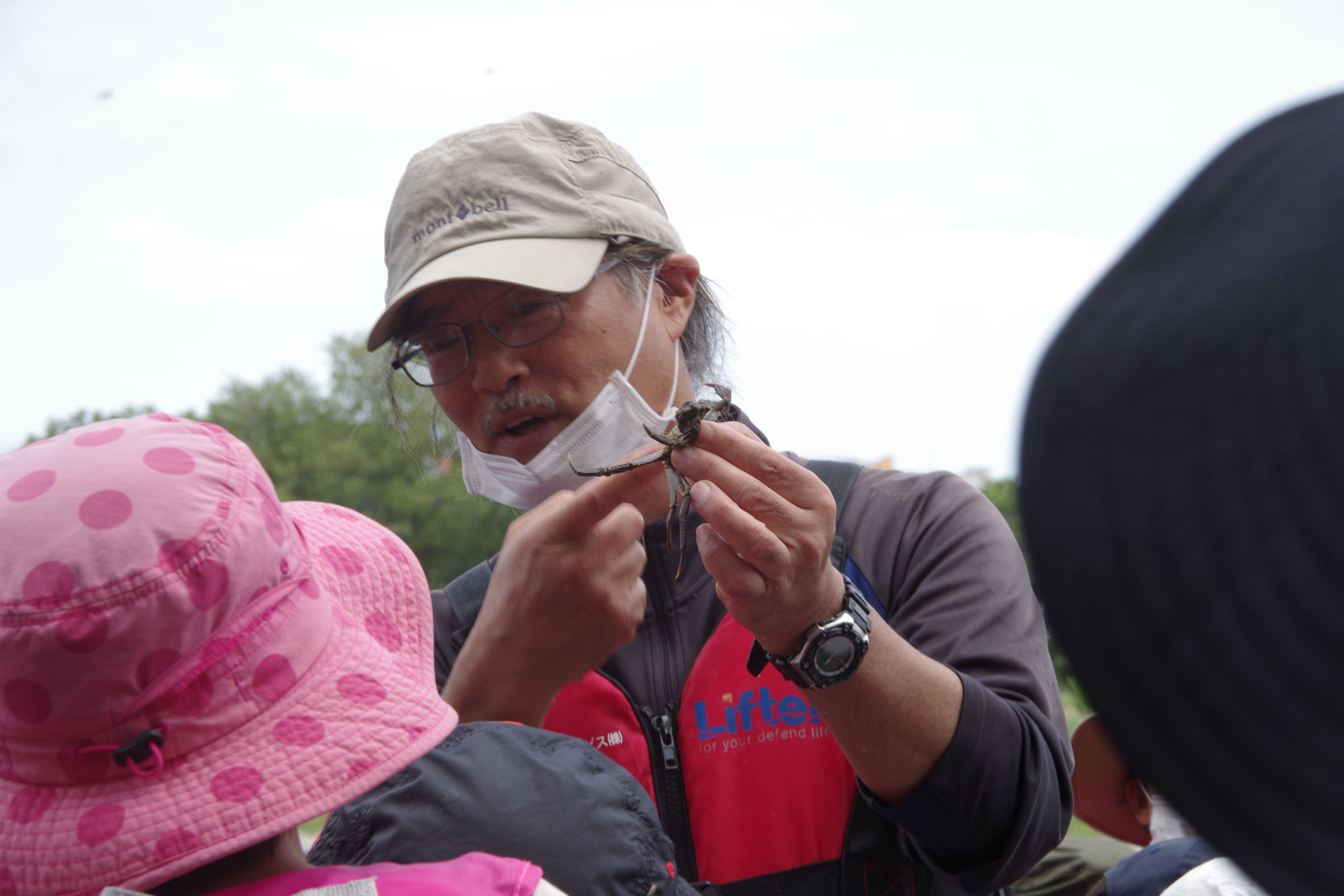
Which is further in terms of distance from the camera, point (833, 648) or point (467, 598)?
point (467, 598)

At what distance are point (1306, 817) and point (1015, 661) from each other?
1731mm

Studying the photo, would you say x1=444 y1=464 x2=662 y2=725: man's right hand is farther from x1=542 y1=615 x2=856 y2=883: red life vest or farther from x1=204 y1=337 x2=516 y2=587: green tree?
x1=204 y1=337 x2=516 y2=587: green tree

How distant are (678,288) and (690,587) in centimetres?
102

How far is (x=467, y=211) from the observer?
2795 millimetres

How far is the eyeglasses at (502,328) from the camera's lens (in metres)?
2.80

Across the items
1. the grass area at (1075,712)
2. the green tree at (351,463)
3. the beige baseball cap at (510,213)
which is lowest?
the green tree at (351,463)

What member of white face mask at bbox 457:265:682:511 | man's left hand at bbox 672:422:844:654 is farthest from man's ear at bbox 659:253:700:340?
man's left hand at bbox 672:422:844:654

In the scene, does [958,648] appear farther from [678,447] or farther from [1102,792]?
[1102,792]

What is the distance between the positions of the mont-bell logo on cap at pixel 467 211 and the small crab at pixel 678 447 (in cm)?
75

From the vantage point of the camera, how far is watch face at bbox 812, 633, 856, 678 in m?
1.96

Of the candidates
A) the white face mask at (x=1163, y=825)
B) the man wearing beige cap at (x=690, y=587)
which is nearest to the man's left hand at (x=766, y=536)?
the man wearing beige cap at (x=690, y=587)

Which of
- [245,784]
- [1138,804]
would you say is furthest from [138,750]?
[1138,804]

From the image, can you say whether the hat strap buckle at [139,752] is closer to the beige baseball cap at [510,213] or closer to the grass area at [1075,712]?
the grass area at [1075,712]

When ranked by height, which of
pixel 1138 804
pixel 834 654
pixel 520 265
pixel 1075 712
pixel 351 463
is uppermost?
pixel 520 265
